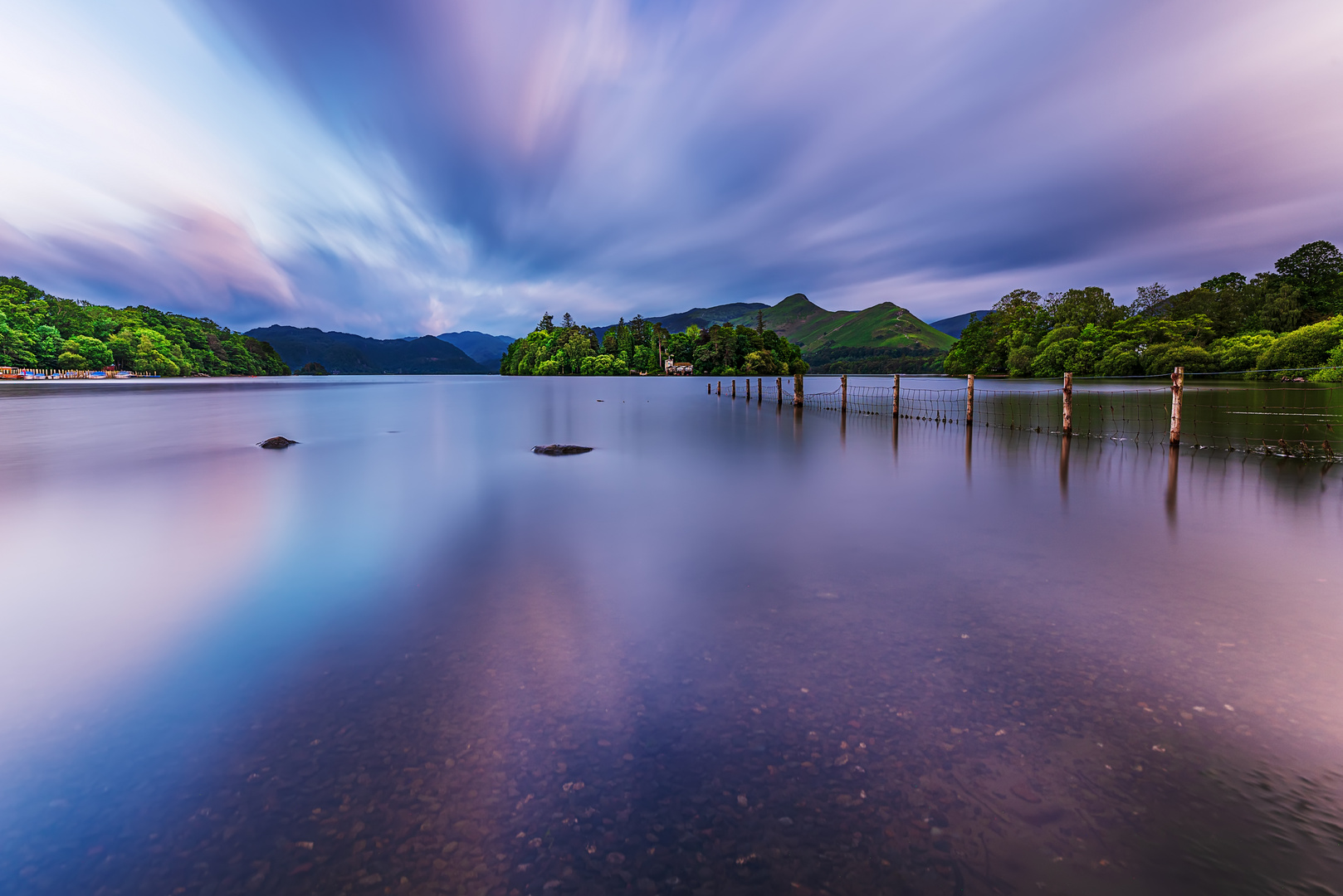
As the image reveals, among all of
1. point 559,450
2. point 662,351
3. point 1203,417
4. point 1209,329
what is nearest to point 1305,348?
point 1209,329

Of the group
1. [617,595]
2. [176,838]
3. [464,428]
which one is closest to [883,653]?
[617,595]

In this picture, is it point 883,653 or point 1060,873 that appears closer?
point 1060,873

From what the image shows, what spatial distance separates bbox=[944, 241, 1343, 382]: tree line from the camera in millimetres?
61312

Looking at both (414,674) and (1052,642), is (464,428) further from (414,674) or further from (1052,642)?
(1052,642)

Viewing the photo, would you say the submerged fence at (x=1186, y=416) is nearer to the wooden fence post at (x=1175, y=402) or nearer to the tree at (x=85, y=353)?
the wooden fence post at (x=1175, y=402)

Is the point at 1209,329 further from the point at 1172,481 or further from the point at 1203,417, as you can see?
the point at 1172,481

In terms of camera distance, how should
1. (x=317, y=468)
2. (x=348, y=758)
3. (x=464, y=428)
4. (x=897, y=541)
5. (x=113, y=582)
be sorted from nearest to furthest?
(x=348, y=758) → (x=113, y=582) → (x=897, y=541) → (x=317, y=468) → (x=464, y=428)

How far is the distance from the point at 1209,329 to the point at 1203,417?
2795 inches

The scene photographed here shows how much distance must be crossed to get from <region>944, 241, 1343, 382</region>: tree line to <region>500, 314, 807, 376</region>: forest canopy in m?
63.7

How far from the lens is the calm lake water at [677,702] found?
309 cm

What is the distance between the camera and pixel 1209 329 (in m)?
83.6

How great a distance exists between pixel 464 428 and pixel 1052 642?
31940 millimetres

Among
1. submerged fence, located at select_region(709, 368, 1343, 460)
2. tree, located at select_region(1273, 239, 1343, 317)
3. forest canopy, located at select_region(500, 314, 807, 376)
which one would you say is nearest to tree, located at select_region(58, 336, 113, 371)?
forest canopy, located at select_region(500, 314, 807, 376)

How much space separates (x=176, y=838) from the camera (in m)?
3.23
